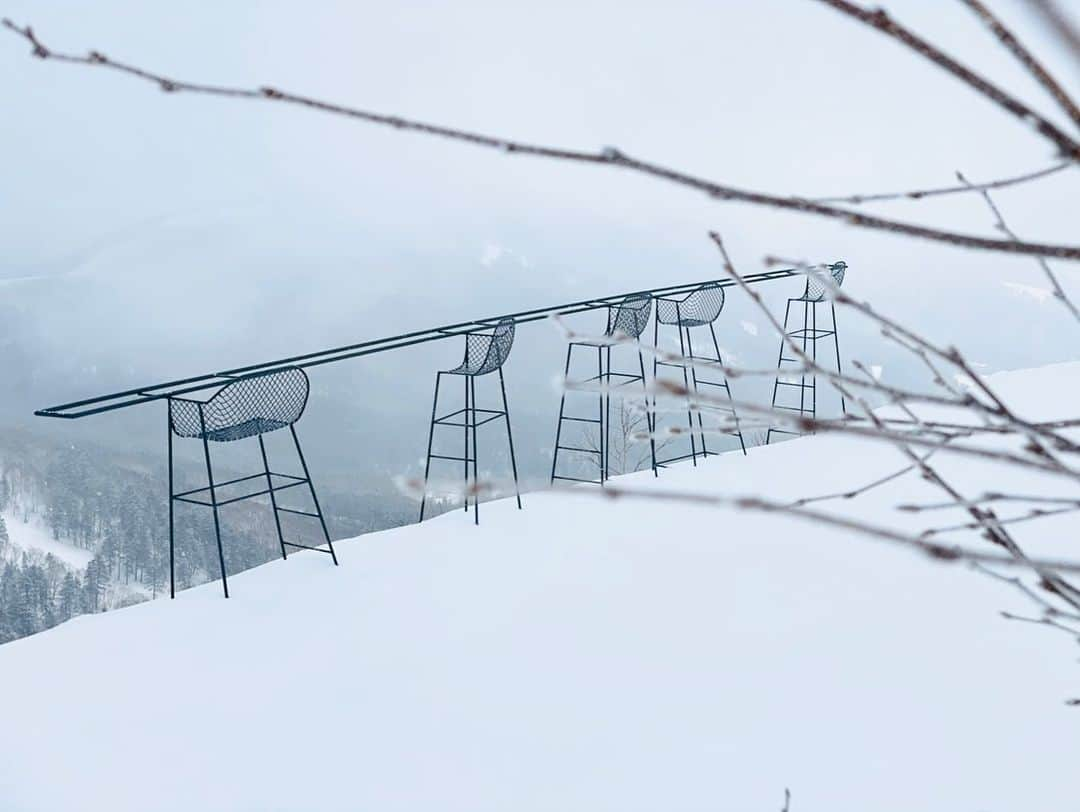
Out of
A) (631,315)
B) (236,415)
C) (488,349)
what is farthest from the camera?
(631,315)

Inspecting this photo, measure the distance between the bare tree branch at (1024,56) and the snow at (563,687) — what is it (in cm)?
198

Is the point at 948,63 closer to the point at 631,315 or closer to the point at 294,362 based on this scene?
the point at 294,362

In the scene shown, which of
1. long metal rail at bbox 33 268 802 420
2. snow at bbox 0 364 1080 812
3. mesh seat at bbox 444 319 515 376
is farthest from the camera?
mesh seat at bbox 444 319 515 376

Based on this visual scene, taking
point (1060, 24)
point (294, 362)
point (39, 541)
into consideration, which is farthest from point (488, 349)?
point (39, 541)

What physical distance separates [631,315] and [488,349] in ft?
3.26

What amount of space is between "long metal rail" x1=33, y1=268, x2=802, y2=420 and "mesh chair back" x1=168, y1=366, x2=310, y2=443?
5 cm

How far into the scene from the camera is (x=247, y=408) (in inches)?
132

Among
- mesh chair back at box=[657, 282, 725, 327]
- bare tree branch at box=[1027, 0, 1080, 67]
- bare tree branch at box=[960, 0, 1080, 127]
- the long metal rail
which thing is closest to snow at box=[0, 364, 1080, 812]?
the long metal rail

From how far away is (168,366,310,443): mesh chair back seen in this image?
10.6 ft

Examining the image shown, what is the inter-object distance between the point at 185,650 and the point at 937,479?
2806 millimetres

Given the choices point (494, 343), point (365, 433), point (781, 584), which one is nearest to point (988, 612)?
point (781, 584)

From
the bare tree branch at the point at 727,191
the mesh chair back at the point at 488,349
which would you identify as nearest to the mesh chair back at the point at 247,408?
the mesh chair back at the point at 488,349

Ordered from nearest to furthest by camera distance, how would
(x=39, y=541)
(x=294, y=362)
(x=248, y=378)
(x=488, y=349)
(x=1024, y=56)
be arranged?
(x=1024, y=56) → (x=248, y=378) → (x=294, y=362) → (x=488, y=349) → (x=39, y=541)

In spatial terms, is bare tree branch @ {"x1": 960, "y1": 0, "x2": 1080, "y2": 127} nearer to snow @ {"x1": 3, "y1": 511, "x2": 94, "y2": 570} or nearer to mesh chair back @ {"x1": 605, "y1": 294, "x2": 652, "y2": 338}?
mesh chair back @ {"x1": 605, "y1": 294, "x2": 652, "y2": 338}
